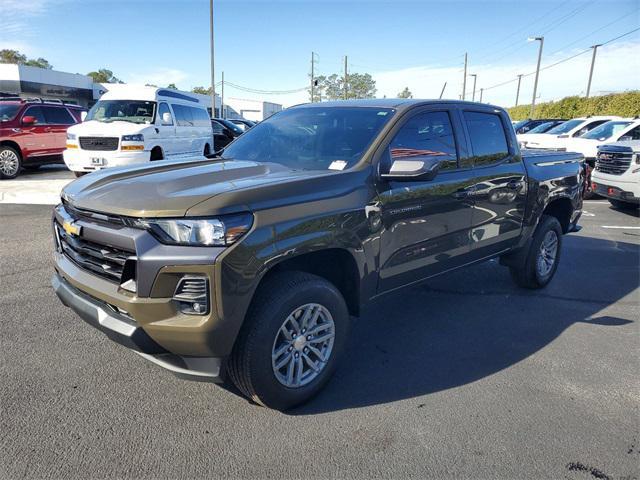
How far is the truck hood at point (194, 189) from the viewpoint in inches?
95.7

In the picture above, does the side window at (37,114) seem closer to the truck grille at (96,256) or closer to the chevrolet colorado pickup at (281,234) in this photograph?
the chevrolet colorado pickup at (281,234)

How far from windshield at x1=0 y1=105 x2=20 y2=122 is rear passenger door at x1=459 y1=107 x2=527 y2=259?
12.3 m

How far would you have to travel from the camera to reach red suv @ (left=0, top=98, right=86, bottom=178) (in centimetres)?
1208

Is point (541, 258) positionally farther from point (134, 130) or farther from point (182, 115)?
point (182, 115)

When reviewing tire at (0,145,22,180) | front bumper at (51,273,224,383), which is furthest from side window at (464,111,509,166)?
tire at (0,145,22,180)

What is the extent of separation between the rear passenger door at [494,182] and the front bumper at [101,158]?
7883mm

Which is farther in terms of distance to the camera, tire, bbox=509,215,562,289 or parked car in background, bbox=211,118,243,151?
parked car in background, bbox=211,118,243,151

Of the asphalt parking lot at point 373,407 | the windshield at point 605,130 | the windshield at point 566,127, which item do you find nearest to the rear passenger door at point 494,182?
the asphalt parking lot at point 373,407

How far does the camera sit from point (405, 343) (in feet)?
12.6

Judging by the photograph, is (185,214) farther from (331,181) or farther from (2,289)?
(2,289)

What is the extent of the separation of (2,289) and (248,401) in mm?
3108

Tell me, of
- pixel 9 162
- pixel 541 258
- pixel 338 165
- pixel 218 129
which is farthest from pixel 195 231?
pixel 218 129

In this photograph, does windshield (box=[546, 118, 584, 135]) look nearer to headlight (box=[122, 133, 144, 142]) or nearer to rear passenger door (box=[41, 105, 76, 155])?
headlight (box=[122, 133, 144, 142])

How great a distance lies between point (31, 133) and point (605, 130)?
1599cm
